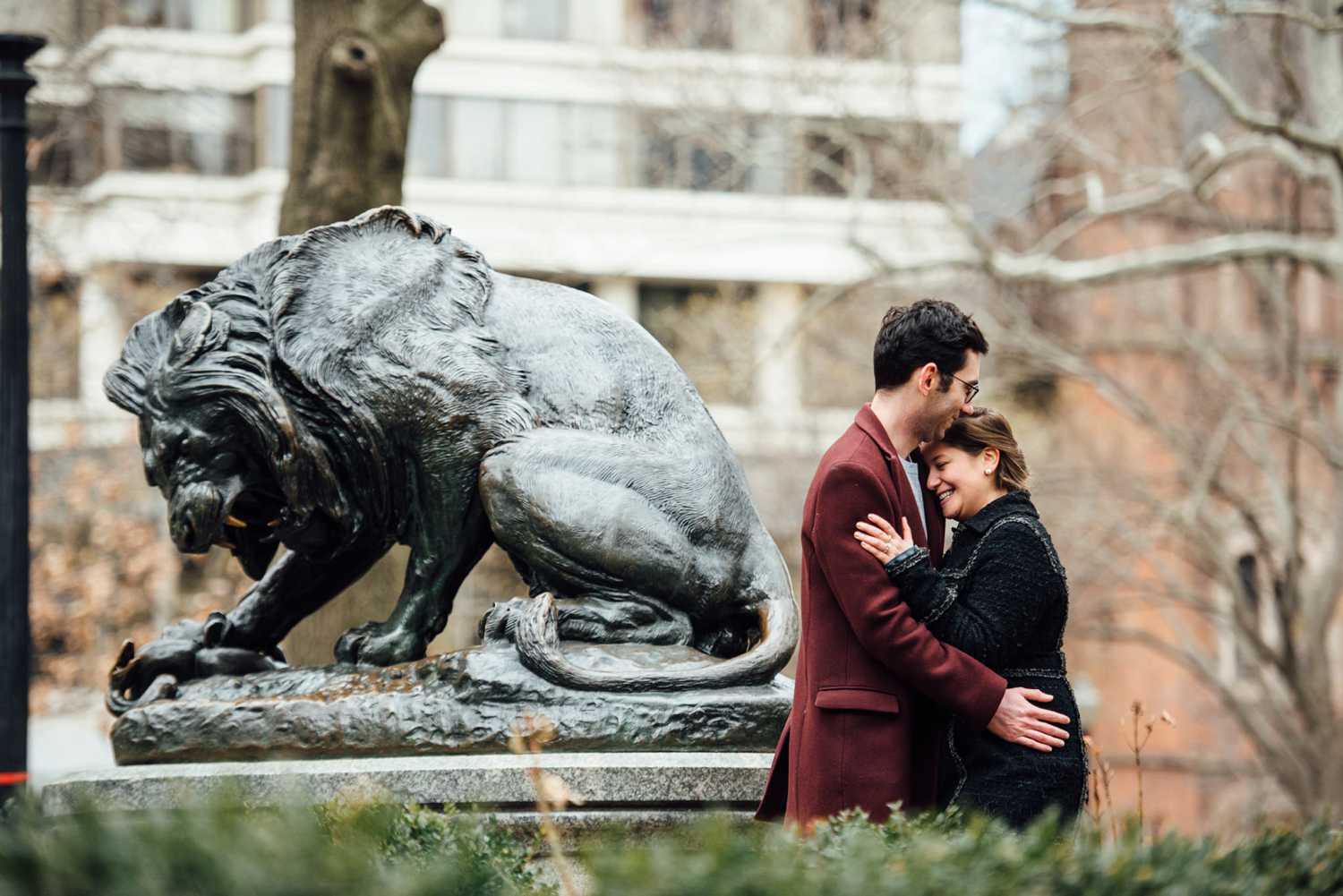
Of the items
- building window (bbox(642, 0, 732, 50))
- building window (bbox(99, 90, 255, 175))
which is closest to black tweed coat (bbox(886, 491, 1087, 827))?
building window (bbox(642, 0, 732, 50))

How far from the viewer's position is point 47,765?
24.7 meters

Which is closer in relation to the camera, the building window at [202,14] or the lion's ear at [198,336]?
the lion's ear at [198,336]

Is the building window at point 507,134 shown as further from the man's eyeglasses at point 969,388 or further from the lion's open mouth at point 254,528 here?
the man's eyeglasses at point 969,388

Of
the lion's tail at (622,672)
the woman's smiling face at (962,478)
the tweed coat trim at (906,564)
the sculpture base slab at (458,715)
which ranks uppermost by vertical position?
the woman's smiling face at (962,478)

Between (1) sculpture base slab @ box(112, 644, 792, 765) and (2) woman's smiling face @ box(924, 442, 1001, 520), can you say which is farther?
(1) sculpture base slab @ box(112, 644, 792, 765)

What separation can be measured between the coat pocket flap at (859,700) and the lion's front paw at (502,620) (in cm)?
126

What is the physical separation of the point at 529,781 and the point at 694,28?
22.0m

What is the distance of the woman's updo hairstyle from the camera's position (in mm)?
5438

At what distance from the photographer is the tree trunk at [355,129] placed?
11578 millimetres

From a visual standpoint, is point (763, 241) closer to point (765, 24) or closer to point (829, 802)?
point (765, 24)

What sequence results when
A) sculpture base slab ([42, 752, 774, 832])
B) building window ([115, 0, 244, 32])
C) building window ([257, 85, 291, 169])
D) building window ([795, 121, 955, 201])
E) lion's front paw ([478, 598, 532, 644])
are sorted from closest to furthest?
sculpture base slab ([42, 752, 774, 832]) < lion's front paw ([478, 598, 532, 644]) < building window ([795, 121, 955, 201]) < building window ([257, 85, 291, 169]) < building window ([115, 0, 244, 32])

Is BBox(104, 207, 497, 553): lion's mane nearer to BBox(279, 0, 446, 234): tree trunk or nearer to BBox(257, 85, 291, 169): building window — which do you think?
BBox(279, 0, 446, 234): tree trunk

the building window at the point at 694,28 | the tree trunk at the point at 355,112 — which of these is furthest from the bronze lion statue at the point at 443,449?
the building window at the point at 694,28

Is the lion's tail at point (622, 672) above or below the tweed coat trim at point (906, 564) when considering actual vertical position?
below
